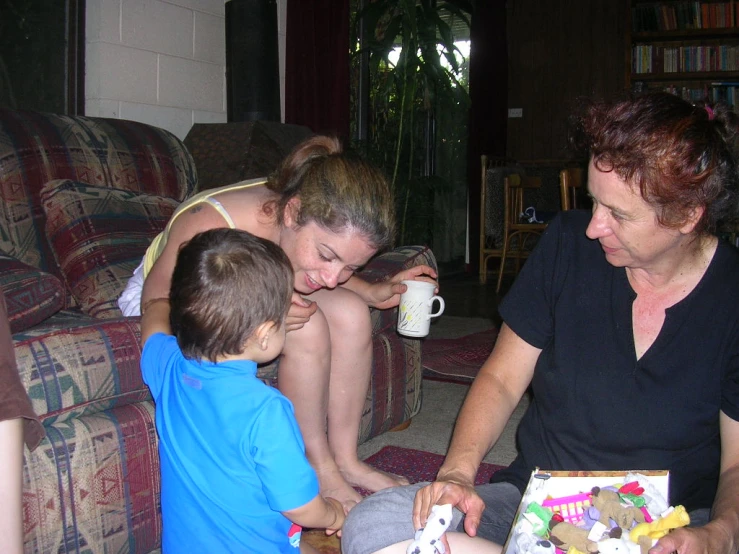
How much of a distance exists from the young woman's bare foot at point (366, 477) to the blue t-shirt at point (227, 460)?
21.7 inches

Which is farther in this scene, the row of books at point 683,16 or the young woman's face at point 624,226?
the row of books at point 683,16

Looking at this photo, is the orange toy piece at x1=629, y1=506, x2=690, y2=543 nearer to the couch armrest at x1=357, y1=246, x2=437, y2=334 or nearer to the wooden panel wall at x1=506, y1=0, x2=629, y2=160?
the couch armrest at x1=357, y1=246, x2=437, y2=334

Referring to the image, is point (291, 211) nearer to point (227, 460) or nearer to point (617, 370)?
point (227, 460)

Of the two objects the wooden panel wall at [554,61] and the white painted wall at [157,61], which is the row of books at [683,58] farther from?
the white painted wall at [157,61]

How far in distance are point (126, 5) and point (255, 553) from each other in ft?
7.37

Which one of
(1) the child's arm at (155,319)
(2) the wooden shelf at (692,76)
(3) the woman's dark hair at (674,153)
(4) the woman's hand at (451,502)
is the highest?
(2) the wooden shelf at (692,76)

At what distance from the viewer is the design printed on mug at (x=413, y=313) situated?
1.58 m

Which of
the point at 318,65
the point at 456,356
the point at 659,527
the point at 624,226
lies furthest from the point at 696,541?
the point at 318,65

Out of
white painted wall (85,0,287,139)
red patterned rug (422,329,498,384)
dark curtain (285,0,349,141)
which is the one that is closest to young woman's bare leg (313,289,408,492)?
red patterned rug (422,329,498,384)

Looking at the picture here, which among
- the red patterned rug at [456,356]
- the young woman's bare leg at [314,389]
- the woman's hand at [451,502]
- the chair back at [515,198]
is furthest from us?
the chair back at [515,198]

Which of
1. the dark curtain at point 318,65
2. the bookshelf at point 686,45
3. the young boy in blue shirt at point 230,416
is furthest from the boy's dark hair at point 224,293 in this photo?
the bookshelf at point 686,45

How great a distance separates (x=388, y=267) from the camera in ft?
6.08

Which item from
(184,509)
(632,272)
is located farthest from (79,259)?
(632,272)

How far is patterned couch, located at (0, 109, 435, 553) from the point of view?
1.12 m
